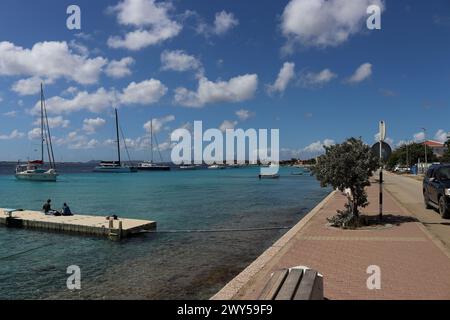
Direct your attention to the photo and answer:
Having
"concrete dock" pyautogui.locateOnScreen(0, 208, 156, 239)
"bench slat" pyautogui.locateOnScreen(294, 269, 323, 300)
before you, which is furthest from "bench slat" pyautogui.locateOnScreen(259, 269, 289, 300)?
"concrete dock" pyautogui.locateOnScreen(0, 208, 156, 239)

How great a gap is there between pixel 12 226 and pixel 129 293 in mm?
15932

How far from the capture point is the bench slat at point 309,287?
526 cm

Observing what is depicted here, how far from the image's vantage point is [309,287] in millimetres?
5496

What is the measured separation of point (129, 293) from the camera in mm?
9828

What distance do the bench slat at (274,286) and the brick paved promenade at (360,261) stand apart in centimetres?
76

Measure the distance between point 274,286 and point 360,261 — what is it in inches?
169

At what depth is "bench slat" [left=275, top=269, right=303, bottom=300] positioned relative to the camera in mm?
5230

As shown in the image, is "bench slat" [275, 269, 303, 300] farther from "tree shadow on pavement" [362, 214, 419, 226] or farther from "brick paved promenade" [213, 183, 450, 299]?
"tree shadow on pavement" [362, 214, 419, 226]
